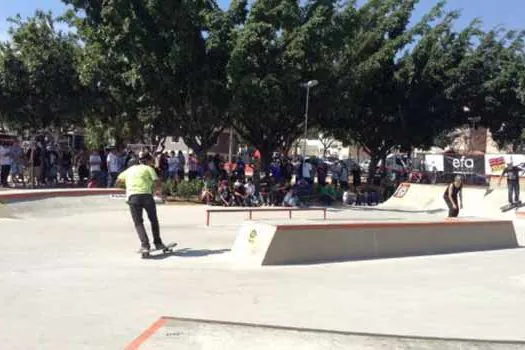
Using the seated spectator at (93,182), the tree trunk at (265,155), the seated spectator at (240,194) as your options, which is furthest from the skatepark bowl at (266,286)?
the tree trunk at (265,155)

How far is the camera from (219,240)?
41.9 feet

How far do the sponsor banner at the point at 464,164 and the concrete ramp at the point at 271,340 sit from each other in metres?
27.2

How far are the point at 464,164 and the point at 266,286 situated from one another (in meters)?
26.0

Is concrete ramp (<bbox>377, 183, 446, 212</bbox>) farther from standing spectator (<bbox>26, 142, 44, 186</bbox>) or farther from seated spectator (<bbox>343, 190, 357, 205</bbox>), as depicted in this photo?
standing spectator (<bbox>26, 142, 44, 186</bbox>)

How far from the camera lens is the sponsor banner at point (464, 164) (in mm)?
31803

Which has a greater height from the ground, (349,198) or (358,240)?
(349,198)

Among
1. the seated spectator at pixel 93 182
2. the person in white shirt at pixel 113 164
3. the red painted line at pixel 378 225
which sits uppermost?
the person in white shirt at pixel 113 164

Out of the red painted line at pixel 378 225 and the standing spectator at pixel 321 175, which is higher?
the standing spectator at pixel 321 175

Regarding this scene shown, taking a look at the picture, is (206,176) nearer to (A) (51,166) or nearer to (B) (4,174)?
(A) (51,166)

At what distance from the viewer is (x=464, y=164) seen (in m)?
32.5

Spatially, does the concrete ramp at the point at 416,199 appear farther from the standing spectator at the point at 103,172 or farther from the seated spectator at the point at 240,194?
the standing spectator at the point at 103,172

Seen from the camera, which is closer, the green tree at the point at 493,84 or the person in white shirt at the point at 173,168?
the person in white shirt at the point at 173,168

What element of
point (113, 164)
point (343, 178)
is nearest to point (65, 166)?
point (113, 164)

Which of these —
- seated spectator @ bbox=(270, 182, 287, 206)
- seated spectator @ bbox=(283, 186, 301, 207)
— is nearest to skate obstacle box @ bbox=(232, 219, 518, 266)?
seated spectator @ bbox=(283, 186, 301, 207)
